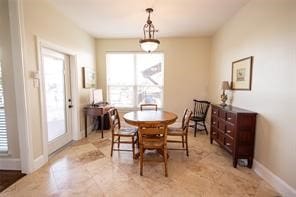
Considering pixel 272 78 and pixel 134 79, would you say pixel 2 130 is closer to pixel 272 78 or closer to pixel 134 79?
pixel 134 79

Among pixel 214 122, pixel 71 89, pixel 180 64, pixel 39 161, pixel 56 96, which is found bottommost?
pixel 39 161

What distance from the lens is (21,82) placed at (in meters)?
2.60

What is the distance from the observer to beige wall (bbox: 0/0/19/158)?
2604 millimetres

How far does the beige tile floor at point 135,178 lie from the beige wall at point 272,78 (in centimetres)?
46

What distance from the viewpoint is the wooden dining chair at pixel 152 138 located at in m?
2.68

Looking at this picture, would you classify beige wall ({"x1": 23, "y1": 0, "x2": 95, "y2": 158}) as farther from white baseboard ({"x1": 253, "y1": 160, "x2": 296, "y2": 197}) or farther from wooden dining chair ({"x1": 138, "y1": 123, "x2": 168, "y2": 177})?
white baseboard ({"x1": 253, "y1": 160, "x2": 296, "y2": 197})

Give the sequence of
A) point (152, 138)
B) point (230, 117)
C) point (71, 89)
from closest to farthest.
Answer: point (152, 138), point (230, 117), point (71, 89)

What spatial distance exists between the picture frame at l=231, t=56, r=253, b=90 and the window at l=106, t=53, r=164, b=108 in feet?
7.79

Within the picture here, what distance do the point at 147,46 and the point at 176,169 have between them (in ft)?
6.81

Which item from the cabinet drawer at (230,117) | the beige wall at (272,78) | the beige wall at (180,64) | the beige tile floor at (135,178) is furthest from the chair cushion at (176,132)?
the beige wall at (180,64)

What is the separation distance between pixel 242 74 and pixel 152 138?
2.01 metres

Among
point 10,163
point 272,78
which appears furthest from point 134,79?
point 272,78

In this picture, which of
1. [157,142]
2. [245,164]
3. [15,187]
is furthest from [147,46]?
[15,187]

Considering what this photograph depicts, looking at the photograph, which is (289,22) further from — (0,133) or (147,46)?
(0,133)
